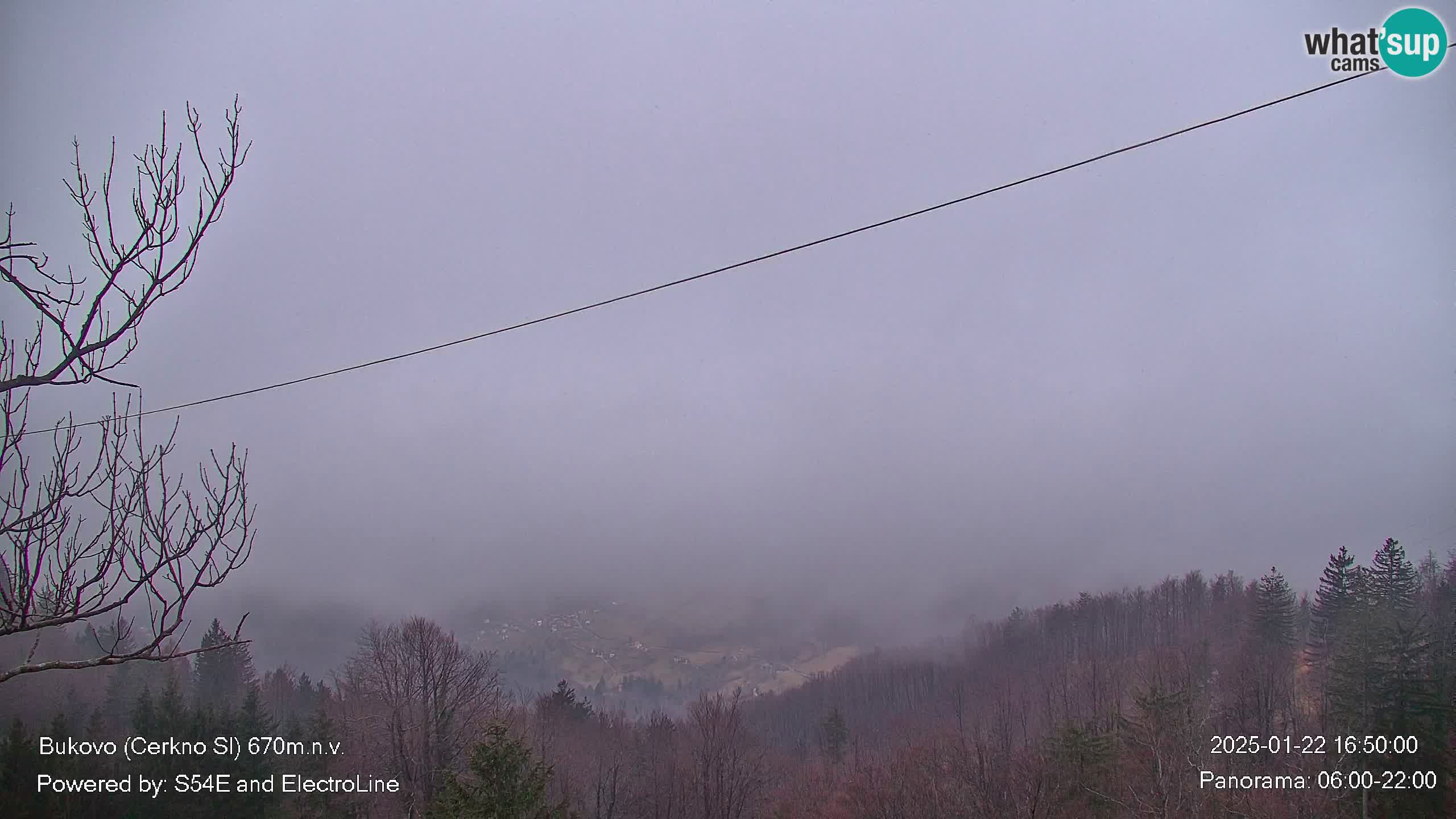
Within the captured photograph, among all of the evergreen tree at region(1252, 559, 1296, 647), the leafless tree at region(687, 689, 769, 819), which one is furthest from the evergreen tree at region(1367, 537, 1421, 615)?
the leafless tree at region(687, 689, 769, 819)

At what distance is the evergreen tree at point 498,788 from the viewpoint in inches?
574

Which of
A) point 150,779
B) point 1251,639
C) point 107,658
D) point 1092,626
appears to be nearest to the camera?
point 107,658

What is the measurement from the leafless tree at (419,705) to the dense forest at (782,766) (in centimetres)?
10

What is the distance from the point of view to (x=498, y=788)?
48.5ft

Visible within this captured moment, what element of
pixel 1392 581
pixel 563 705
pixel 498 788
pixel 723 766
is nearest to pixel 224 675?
pixel 563 705

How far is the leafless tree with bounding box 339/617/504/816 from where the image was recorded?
2728cm

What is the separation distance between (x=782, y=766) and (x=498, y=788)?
53347 millimetres

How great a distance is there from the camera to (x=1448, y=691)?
19.5 m

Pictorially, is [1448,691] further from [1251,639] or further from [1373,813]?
[1251,639]

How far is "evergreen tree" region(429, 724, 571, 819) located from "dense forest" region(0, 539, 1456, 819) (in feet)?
0.14

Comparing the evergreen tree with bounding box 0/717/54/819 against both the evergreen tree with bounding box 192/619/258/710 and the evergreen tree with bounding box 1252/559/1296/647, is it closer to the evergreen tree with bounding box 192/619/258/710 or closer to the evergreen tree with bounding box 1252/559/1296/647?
the evergreen tree with bounding box 192/619/258/710

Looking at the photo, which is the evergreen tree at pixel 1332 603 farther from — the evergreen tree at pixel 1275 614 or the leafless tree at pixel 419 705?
the leafless tree at pixel 419 705

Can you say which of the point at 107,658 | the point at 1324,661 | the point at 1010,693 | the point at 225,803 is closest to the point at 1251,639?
the point at 1324,661

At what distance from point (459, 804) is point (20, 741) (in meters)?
18.3
